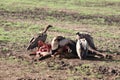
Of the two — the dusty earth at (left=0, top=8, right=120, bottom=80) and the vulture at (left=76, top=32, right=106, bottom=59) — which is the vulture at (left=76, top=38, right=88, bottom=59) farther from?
the dusty earth at (left=0, top=8, right=120, bottom=80)

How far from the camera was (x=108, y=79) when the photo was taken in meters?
9.20

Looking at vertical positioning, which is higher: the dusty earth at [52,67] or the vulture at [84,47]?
the vulture at [84,47]

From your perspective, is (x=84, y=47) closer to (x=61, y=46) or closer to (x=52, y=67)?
(x=61, y=46)

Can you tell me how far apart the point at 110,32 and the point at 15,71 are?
21.9 ft

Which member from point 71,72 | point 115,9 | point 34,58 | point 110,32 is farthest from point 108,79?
point 115,9

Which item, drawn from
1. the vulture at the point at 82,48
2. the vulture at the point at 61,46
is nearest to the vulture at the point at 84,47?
the vulture at the point at 82,48

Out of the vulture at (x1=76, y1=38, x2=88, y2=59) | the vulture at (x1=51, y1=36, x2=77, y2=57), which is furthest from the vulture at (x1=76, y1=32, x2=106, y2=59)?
the vulture at (x1=51, y1=36, x2=77, y2=57)

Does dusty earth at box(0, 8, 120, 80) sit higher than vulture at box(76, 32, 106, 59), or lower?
lower

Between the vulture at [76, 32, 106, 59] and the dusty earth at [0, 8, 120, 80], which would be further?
the vulture at [76, 32, 106, 59]

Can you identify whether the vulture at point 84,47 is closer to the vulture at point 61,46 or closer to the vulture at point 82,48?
the vulture at point 82,48

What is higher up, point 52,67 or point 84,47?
point 84,47

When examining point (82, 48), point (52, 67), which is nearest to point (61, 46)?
point (82, 48)

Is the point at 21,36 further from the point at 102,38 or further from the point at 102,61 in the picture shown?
the point at 102,61

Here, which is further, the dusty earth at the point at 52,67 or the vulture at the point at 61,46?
the vulture at the point at 61,46
